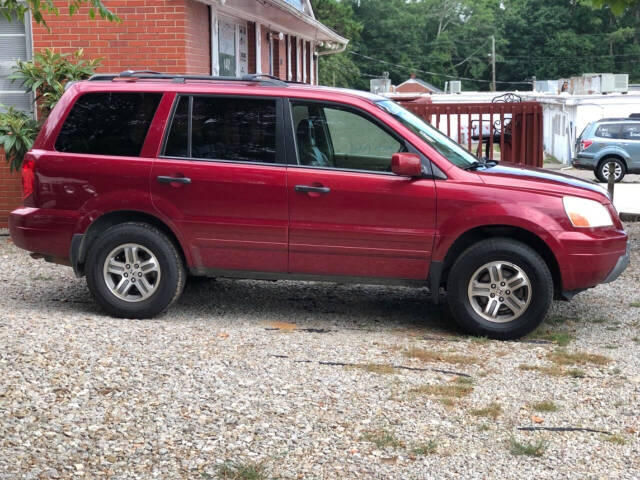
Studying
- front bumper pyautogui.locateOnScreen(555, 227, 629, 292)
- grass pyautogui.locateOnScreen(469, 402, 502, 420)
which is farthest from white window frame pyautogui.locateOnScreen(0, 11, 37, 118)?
grass pyautogui.locateOnScreen(469, 402, 502, 420)

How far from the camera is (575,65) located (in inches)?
3856

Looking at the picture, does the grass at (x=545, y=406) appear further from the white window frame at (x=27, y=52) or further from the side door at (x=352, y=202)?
the white window frame at (x=27, y=52)

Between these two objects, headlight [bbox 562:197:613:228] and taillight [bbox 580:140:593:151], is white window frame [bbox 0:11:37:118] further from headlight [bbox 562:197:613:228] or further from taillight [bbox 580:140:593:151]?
taillight [bbox 580:140:593:151]

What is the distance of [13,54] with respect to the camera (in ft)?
41.2

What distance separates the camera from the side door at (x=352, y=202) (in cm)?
722

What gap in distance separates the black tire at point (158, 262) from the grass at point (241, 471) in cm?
304

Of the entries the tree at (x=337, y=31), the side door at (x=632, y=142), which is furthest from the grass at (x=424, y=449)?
the tree at (x=337, y=31)

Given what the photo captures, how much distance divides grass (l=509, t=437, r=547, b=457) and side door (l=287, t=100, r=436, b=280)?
2.42 meters

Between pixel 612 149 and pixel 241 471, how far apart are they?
80.7 feet

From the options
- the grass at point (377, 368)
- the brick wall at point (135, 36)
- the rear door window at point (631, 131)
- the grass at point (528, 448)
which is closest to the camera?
the grass at point (528, 448)

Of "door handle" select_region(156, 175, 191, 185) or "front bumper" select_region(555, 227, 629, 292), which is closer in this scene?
"front bumper" select_region(555, 227, 629, 292)

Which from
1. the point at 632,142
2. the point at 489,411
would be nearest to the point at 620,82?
the point at 632,142

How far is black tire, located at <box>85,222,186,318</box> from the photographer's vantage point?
7.51 metres

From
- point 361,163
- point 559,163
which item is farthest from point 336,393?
point 559,163
